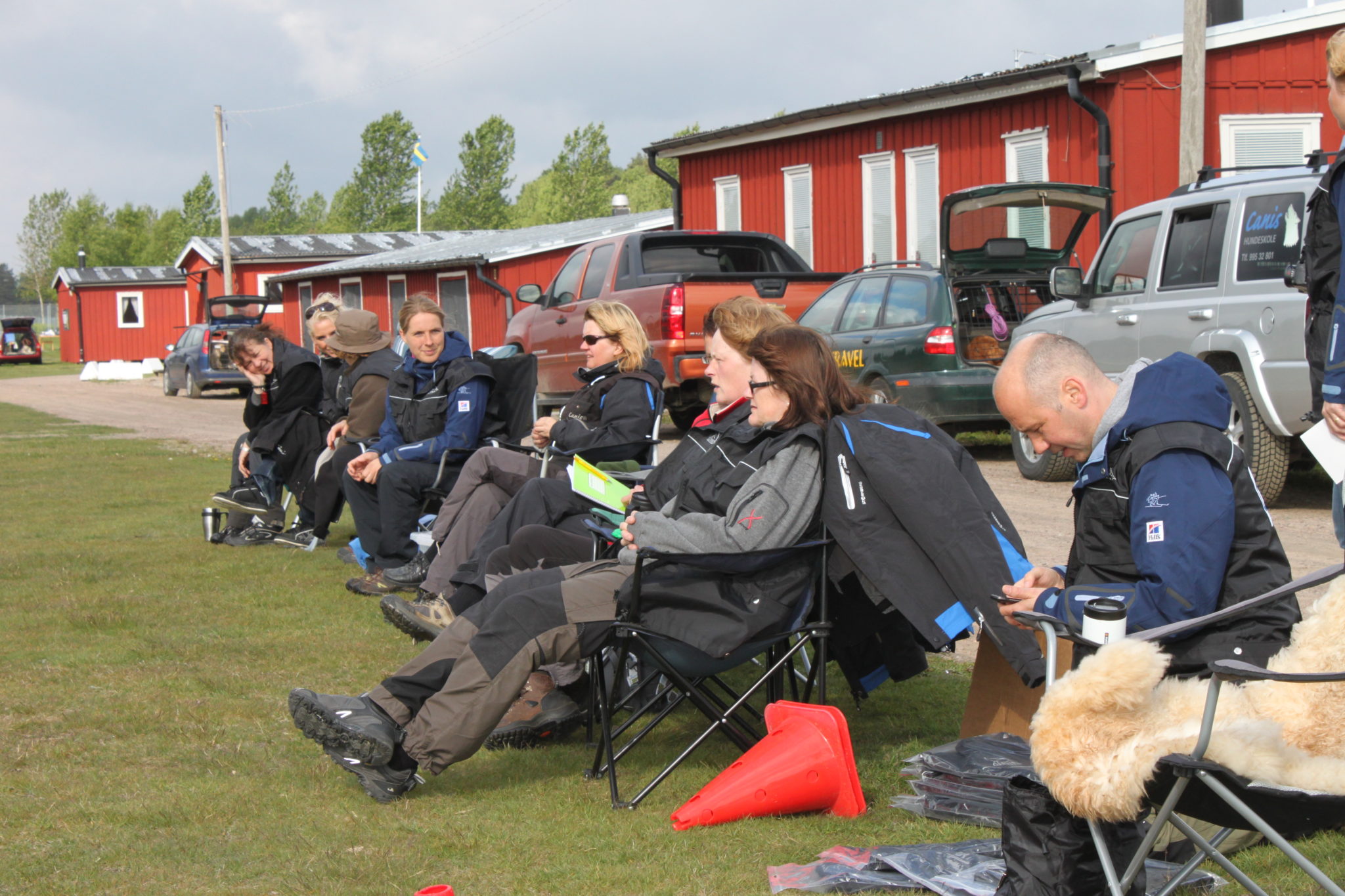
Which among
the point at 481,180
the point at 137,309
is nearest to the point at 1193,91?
the point at 137,309

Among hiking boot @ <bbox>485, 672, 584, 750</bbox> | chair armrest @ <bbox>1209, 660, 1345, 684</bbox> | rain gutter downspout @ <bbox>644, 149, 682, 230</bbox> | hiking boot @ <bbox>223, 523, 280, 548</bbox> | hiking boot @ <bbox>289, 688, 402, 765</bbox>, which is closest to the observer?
chair armrest @ <bbox>1209, 660, 1345, 684</bbox>

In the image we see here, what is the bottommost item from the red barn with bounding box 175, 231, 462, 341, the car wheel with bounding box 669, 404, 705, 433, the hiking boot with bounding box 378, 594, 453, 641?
the hiking boot with bounding box 378, 594, 453, 641

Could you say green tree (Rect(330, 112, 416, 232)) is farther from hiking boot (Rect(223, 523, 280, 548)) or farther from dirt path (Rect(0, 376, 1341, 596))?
hiking boot (Rect(223, 523, 280, 548))

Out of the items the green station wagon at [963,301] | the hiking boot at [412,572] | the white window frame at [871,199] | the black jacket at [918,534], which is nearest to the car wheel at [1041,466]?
the green station wagon at [963,301]

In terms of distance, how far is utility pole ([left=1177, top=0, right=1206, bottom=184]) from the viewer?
508 inches

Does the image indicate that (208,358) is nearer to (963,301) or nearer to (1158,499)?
(963,301)

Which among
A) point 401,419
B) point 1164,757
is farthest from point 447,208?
point 1164,757

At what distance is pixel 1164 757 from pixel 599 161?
6990 centimetres

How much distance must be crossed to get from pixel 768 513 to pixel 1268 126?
42.3 feet

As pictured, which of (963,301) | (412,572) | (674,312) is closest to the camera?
(412,572)

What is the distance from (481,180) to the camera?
7688 centimetres

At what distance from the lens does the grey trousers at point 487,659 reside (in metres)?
3.81

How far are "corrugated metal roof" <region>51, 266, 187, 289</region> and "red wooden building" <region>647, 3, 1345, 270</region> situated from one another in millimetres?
37364

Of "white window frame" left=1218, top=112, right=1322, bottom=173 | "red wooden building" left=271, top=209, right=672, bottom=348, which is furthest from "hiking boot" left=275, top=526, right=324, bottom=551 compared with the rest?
"red wooden building" left=271, top=209, right=672, bottom=348
